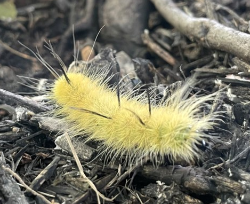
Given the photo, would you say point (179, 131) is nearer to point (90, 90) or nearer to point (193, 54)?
point (90, 90)

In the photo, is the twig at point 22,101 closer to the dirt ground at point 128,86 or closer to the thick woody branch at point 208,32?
the dirt ground at point 128,86

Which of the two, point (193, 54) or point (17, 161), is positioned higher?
point (193, 54)

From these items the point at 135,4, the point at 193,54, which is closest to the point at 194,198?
the point at 193,54

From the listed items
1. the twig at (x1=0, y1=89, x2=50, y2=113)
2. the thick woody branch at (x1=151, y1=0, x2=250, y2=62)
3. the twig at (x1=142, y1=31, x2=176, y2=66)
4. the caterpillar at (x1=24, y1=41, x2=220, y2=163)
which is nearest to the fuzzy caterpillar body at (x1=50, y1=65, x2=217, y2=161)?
the caterpillar at (x1=24, y1=41, x2=220, y2=163)

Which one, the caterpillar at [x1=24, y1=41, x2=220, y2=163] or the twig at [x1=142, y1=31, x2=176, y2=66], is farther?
the twig at [x1=142, y1=31, x2=176, y2=66]

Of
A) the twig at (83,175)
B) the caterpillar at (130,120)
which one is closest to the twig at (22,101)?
the caterpillar at (130,120)

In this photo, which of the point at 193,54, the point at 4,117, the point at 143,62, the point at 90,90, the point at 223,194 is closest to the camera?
the point at 223,194

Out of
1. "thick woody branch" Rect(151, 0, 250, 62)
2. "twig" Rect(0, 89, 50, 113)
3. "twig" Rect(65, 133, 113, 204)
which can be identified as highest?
"thick woody branch" Rect(151, 0, 250, 62)

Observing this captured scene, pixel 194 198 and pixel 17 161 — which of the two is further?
pixel 17 161

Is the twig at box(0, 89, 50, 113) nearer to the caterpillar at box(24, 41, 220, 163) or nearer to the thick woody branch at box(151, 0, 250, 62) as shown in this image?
the caterpillar at box(24, 41, 220, 163)
